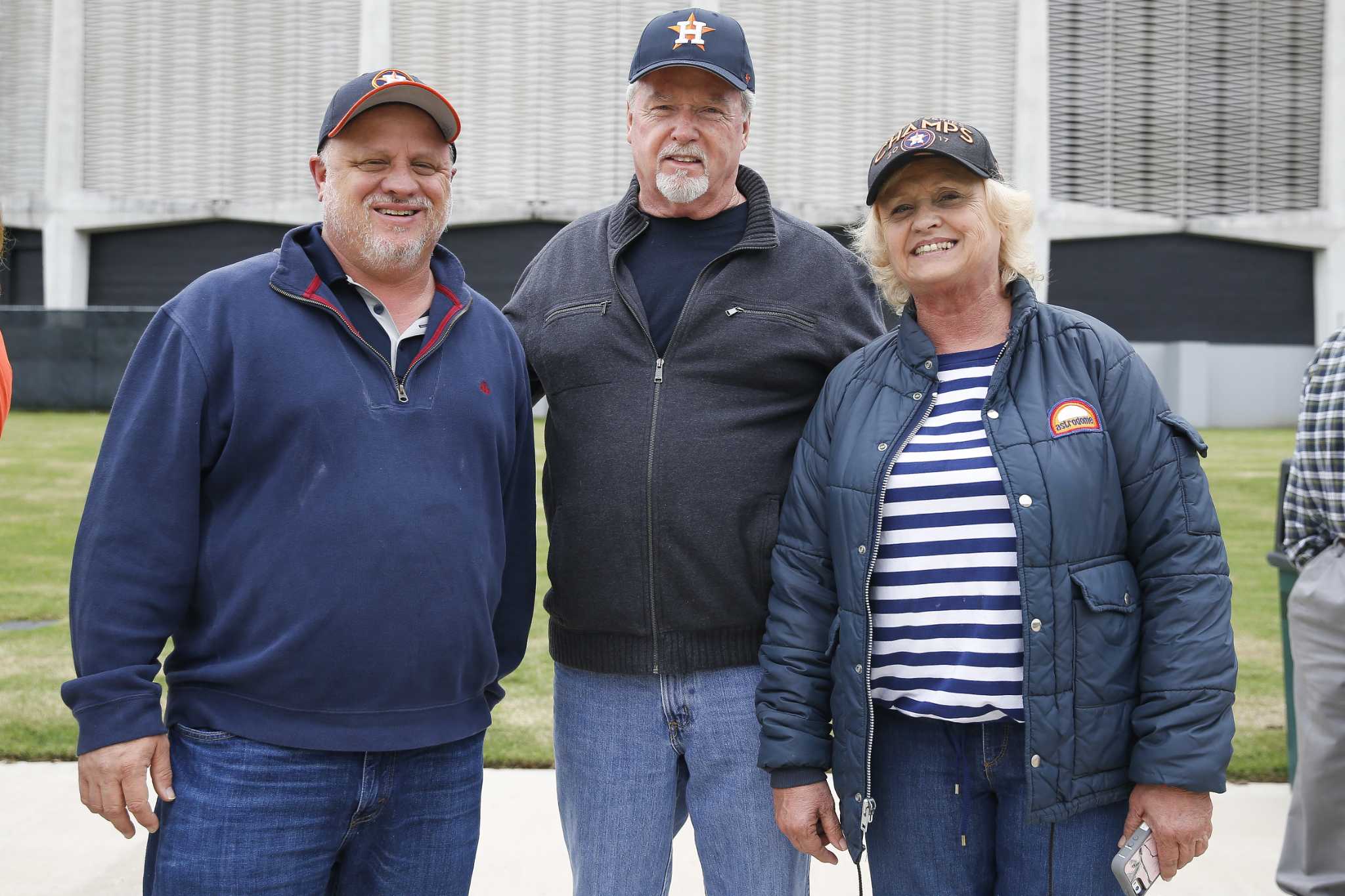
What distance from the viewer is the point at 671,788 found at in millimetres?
3000

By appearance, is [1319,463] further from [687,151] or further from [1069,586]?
[687,151]

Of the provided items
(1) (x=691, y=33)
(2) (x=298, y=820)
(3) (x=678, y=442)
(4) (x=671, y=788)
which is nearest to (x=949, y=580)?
(3) (x=678, y=442)

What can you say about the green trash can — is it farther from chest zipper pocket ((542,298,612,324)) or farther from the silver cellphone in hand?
chest zipper pocket ((542,298,612,324))

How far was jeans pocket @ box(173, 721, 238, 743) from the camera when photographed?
237 cm

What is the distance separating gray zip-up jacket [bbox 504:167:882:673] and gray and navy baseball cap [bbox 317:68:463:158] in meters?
0.63

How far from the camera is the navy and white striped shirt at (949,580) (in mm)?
2463

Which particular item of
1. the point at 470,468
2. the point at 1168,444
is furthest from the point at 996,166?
the point at 470,468

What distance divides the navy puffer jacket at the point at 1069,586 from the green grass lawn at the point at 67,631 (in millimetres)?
3204

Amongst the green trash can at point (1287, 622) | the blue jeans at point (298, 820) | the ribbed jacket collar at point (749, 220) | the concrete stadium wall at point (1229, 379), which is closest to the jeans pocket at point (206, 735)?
the blue jeans at point (298, 820)

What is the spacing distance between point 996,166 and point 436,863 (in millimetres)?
2079

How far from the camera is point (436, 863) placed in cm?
257

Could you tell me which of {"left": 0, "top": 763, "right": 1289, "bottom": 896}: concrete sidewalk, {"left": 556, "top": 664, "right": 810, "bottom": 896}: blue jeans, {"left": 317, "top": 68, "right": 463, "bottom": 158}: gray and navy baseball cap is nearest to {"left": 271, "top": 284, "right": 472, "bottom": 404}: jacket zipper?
{"left": 317, "top": 68, "right": 463, "bottom": 158}: gray and navy baseball cap

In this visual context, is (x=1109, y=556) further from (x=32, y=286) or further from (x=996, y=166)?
(x=32, y=286)

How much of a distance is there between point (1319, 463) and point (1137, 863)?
75.0 inches
